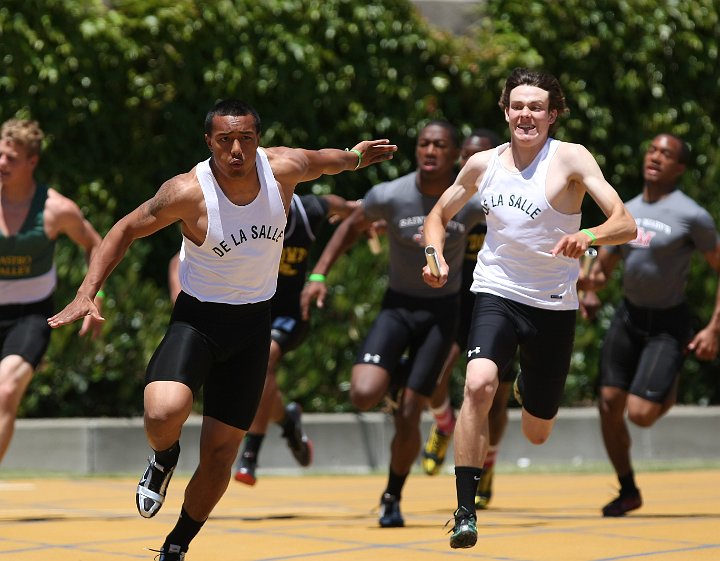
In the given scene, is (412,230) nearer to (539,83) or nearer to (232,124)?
(539,83)

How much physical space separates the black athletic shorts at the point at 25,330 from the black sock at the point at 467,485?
123 inches

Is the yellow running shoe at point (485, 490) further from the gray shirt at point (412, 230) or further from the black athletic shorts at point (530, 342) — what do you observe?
the black athletic shorts at point (530, 342)

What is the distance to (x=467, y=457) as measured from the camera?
6566 millimetres

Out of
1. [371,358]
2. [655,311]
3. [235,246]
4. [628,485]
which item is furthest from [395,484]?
[235,246]

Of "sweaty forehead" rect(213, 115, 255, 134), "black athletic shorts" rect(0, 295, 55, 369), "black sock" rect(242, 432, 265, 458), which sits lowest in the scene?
"black sock" rect(242, 432, 265, 458)

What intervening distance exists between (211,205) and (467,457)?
1635 mm

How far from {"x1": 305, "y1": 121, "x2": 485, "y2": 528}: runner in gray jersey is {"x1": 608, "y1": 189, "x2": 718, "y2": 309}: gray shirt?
1132mm

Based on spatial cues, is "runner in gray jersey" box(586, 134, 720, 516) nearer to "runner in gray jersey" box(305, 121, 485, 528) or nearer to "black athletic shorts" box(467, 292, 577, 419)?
"runner in gray jersey" box(305, 121, 485, 528)

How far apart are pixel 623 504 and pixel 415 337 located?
1.60 metres

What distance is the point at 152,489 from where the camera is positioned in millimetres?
6051

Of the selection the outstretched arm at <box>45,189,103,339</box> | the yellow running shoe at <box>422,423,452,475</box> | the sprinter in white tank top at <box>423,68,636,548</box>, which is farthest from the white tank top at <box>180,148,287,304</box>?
the yellow running shoe at <box>422,423,452,475</box>

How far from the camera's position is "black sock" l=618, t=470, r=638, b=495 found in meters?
8.89

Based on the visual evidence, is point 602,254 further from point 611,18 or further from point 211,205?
point 611,18

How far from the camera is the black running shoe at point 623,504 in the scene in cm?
870
